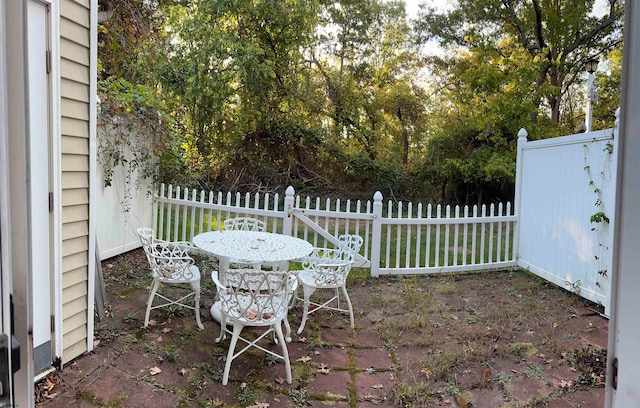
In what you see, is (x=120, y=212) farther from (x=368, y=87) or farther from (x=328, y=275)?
(x=368, y=87)

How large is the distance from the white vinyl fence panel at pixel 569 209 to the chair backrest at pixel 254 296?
10.6ft

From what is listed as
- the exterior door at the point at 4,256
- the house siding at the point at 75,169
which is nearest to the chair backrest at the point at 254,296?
the house siding at the point at 75,169

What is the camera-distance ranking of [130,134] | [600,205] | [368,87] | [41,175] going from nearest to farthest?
[41,175], [600,205], [130,134], [368,87]

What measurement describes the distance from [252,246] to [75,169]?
1.46m

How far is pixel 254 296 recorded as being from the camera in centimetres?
277

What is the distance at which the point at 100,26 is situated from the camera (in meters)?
5.07

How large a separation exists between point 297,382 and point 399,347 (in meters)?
0.99

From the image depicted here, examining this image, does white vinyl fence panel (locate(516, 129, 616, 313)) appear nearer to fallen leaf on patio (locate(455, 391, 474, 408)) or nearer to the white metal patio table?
fallen leaf on patio (locate(455, 391, 474, 408))

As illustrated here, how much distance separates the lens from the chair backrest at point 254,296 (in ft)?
9.09

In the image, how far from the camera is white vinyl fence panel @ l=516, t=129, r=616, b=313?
13.5 feet

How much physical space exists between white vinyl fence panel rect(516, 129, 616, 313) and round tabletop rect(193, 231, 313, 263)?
2.96 metres

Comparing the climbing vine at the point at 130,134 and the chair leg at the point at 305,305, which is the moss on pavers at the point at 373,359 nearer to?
the chair leg at the point at 305,305

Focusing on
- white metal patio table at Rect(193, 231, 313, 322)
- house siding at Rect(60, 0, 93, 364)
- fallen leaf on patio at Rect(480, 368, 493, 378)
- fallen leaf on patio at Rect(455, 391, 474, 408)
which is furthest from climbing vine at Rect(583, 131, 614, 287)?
house siding at Rect(60, 0, 93, 364)

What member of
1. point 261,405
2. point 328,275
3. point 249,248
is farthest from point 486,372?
point 249,248
